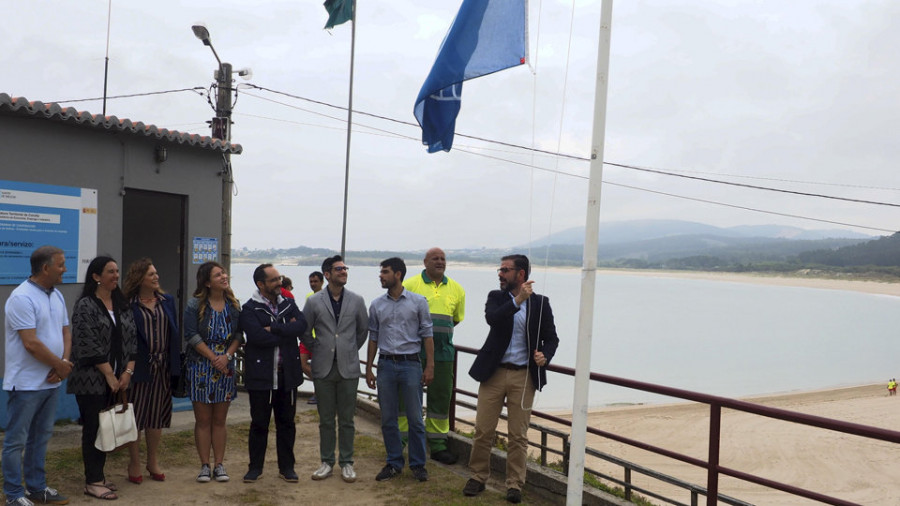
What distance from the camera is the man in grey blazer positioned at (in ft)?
17.0

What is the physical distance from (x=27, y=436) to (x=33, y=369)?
0.47 metres

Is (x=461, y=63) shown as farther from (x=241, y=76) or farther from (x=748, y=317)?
(x=748, y=317)

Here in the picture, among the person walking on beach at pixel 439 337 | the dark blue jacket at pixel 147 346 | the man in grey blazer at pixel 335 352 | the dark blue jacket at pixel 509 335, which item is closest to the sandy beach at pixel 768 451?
the person walking on beach at pixel 439 337

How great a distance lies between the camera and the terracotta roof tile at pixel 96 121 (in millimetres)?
5852

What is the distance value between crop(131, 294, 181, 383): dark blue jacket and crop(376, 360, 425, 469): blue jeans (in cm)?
151

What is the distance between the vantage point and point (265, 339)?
4898 millimetres

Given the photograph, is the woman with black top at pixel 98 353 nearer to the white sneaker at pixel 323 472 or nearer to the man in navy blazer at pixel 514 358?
the white sneaker at pixel 323 472

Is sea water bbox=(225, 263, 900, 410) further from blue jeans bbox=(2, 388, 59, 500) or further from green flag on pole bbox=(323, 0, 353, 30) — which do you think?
green flag on pole bbox=(323, 0, 353, 30)

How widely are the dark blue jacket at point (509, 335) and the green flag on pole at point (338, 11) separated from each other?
776 cm

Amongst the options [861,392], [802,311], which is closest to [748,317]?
[802,311]

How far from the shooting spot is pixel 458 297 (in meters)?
5.94

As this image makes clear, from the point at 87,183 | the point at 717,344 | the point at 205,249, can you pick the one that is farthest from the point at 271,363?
the point at 717,344

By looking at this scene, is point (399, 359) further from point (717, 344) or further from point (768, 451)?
point (717, 344)

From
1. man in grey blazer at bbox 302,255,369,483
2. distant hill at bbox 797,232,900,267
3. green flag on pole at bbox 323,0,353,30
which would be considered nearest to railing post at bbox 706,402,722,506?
man in grey blazer at bbox 302,255,369,483
